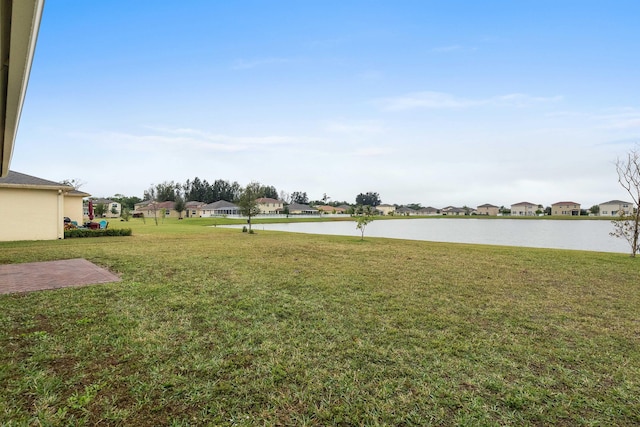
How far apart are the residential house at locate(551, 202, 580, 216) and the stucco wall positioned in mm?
108580

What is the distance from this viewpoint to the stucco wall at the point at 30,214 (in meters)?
13.1

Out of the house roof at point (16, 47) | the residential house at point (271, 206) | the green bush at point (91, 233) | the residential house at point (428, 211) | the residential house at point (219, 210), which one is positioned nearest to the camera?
the house roof at point (16, 47)

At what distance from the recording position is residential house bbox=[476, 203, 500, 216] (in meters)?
107

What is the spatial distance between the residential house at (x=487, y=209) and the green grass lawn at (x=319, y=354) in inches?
4526

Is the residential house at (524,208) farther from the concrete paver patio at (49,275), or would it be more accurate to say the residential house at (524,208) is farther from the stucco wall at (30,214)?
the concrete paver patio at (49,275)

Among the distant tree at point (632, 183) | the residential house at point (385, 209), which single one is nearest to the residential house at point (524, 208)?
the residential house at point (385, 209)

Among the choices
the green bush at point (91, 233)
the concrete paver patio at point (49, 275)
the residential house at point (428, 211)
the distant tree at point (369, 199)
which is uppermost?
the distant tree at point (369, 199)

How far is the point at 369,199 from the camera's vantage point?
12181 centimetres

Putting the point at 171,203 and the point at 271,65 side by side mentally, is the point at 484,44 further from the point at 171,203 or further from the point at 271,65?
the point at 171,203

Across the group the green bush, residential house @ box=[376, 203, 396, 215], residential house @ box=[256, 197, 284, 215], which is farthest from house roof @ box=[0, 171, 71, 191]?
residential house @ box=[376, 203, 396, 215]

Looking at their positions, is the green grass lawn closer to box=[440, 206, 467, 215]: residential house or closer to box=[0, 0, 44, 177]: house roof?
box=[0, 0, 44, 177]: house roof

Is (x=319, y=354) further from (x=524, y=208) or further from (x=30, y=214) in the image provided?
(x=524, y=208)

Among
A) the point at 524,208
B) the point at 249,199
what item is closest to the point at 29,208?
the point at 249,199

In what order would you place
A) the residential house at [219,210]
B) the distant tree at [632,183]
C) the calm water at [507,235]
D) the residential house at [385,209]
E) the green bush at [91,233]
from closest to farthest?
the distant tree at [632,183], the green bush at [91,233], the calm water at [507,235], the residential house at [219,210], the residential house at [385,209]
